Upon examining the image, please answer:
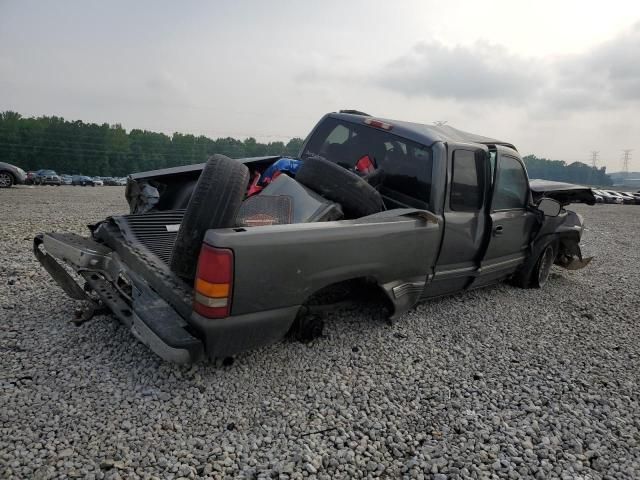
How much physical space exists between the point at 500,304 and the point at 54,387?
427cm

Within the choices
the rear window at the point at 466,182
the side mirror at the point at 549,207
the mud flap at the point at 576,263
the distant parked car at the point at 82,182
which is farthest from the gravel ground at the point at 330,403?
the distant parked car at the point at 82,182

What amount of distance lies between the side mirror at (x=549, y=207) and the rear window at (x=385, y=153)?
201cm

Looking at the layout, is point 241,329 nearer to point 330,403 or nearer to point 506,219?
point 330,403

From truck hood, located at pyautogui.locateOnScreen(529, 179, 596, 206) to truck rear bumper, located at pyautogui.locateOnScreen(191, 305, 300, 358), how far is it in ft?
15.1

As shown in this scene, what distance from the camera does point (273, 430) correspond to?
7.42ft

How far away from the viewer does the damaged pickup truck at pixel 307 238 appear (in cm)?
243

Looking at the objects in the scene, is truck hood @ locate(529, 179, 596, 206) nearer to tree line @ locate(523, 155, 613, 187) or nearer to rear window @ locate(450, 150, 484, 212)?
rear window @ locate(450, 150, 484, 212)

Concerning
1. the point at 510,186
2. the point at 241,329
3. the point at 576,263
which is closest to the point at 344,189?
the point at 241,329

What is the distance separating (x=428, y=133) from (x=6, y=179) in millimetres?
17808

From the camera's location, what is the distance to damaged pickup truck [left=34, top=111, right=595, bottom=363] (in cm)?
243

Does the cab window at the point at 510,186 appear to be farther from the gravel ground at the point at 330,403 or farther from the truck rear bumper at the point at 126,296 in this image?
the truck rear bumper at the point at 126,296

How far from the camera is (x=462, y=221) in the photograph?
3922mm

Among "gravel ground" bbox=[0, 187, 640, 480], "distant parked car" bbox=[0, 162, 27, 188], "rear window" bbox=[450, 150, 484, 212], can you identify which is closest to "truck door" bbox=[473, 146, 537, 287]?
"rear window" bbox=[450, 150, 484, 212]

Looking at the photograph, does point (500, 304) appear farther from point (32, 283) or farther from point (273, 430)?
point (32, 283)
